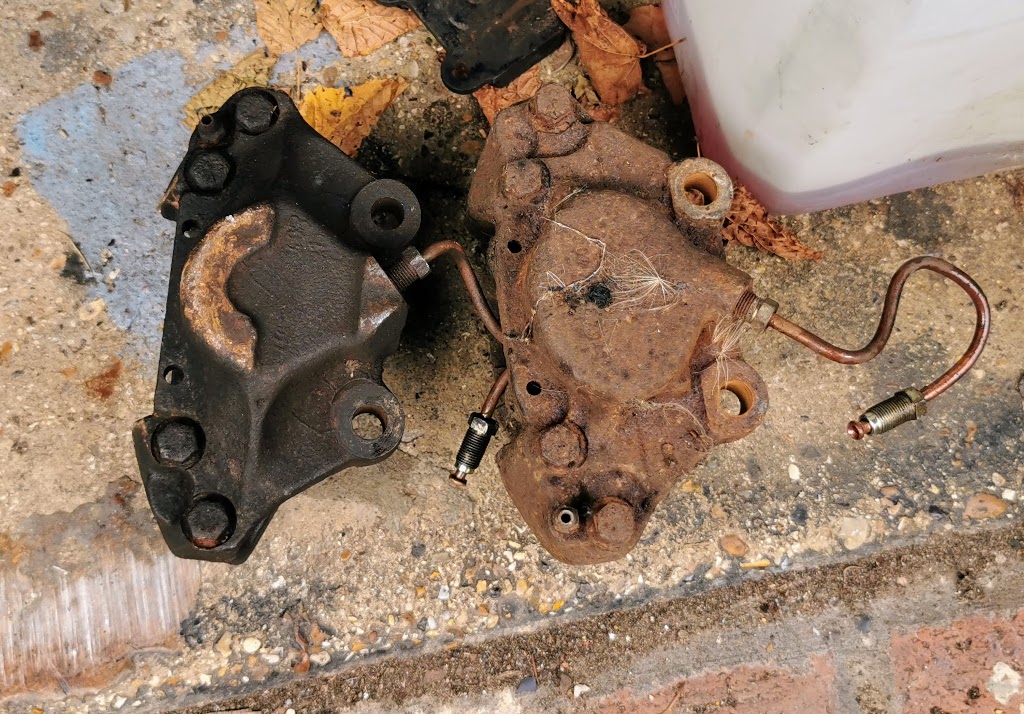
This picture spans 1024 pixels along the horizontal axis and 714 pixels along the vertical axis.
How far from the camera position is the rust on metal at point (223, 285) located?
0.97m

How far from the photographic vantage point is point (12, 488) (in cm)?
131

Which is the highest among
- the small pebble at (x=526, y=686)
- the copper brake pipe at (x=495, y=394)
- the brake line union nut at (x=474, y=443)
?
the copper brake pipe at (x=495, y=394)

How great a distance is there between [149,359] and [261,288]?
0.48m

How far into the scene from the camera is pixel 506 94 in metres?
1.35

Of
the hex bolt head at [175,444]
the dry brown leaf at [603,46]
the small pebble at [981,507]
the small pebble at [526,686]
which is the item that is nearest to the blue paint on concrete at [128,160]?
the hex bolt head at [175,444]

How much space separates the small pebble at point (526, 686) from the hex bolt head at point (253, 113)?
1.08 meters

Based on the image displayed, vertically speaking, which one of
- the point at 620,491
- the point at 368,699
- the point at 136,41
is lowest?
the point at 368,699

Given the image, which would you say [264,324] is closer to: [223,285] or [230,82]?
[223,285]

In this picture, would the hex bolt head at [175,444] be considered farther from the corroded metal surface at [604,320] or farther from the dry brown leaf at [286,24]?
the dry brown leaf at [286,24]

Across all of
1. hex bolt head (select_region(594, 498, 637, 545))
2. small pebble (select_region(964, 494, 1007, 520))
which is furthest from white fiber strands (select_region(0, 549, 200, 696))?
small pebble (select_region(964, 494, 1007, 520))

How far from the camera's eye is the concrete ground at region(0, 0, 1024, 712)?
130 cm

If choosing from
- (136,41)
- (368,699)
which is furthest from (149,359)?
(368,699)

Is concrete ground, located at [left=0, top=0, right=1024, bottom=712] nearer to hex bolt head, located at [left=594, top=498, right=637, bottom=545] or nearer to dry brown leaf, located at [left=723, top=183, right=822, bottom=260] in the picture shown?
dry brown leaf, located at [left=723, top=183, right=822, bottom=260]

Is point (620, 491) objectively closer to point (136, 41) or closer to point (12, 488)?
point (12, 488)
